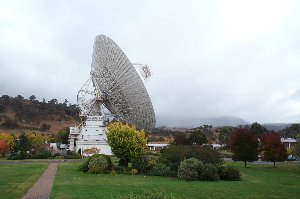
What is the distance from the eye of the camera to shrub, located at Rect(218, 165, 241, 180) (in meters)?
31.5

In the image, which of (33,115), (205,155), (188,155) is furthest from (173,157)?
(33,115)

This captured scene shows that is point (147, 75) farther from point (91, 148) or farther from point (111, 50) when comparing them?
point (91, 148)

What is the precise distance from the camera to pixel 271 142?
47938 mm

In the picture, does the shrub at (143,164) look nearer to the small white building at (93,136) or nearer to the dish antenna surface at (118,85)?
the dish antenna surface at (118,85)

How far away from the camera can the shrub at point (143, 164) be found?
35.6 meters

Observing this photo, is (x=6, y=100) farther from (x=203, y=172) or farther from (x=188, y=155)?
(x=203, y=172)

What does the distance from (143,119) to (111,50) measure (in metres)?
11.8

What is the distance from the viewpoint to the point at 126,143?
38.9 m

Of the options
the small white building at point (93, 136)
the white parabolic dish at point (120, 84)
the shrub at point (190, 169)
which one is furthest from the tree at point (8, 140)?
the shrub at point (190, 169)

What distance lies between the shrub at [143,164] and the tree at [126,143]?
→ 220cm

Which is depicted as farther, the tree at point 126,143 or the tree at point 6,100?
the tree at point 6,100

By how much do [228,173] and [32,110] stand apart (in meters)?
120

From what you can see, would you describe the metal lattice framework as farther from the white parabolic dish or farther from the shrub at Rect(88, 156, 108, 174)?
the shrub at Rect(88, 156, 108, 174)

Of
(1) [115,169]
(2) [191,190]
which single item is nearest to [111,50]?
(1) [115,169]
